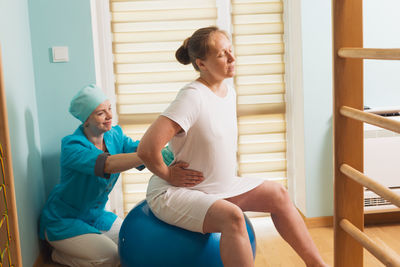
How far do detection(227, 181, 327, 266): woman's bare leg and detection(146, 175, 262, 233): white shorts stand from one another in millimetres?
55

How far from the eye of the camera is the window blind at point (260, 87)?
3.59m

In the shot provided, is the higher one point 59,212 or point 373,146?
point 373,146

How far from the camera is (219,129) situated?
2410mm

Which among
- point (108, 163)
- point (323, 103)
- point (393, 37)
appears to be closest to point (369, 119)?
point (108, 163)

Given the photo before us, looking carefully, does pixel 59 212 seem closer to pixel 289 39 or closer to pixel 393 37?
pixel 289 39

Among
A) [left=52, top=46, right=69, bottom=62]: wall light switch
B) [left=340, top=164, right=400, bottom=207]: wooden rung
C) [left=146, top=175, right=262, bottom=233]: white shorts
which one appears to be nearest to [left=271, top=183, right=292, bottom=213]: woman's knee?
[left=146, top=175, right=262, bottom=233]: white shorts

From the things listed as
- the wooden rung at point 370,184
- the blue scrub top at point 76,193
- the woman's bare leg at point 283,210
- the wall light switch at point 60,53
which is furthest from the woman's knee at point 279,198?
the wall light switch at point 60,53

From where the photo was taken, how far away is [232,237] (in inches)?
86.9

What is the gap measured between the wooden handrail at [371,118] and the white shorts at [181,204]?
75cm

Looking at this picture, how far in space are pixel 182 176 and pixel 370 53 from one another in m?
1.09

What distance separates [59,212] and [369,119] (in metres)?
1.96

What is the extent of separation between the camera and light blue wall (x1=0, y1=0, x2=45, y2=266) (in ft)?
8.72

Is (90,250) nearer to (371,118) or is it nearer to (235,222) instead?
(235,222)

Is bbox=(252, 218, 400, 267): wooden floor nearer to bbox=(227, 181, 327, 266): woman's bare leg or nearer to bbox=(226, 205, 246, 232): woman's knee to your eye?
bbox=(227, 181, 327, 266): woman's bare leg
